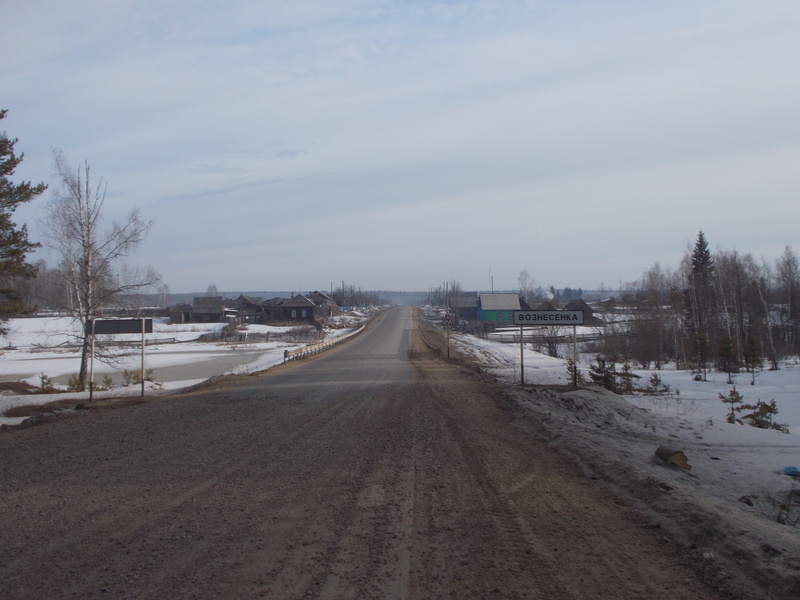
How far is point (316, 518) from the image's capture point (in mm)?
6000

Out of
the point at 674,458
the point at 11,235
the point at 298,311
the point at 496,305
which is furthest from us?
the point at 298,311

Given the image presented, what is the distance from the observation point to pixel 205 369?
35625 mm

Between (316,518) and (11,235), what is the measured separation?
17.9m

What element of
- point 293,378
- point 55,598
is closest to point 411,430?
point 55,598

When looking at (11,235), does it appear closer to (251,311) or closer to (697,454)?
(697,454)

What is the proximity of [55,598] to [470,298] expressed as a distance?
11025 centimetres

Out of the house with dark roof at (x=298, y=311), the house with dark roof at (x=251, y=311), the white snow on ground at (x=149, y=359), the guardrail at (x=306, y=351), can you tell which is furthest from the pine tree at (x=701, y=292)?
the house with dark roof at (x=251, y=311)

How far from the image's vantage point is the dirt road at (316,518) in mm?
4492

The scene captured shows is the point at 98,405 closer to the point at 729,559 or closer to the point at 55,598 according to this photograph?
the point at 55,598

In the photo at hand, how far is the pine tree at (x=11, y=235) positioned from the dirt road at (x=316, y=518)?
8.58 meters

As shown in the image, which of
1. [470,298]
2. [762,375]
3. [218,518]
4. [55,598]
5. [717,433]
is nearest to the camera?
[55,598]

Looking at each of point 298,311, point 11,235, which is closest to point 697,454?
point 11,235

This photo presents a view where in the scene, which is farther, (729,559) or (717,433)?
(717,433)

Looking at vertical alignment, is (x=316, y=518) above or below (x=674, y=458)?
above
